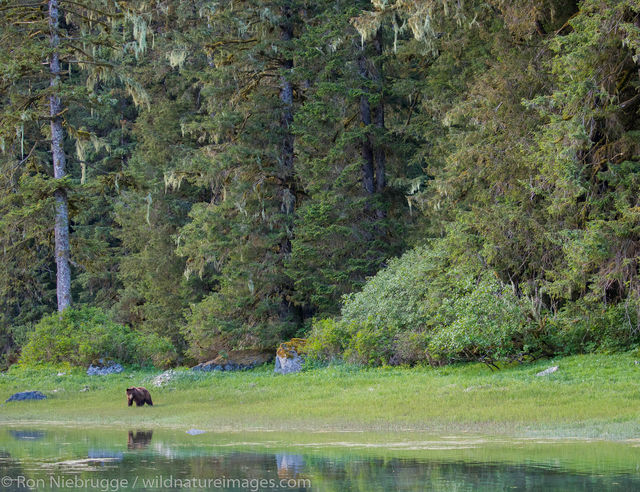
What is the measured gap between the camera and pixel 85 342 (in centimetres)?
2588

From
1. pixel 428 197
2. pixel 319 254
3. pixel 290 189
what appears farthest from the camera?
pixel 290 189

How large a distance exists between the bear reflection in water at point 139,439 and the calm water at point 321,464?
1.8 inches

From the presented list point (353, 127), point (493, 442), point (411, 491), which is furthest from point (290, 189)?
point (411, 491)

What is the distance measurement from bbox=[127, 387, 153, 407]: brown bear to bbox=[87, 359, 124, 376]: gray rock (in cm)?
787

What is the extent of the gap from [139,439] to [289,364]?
38.0 ft

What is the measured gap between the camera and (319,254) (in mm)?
27844

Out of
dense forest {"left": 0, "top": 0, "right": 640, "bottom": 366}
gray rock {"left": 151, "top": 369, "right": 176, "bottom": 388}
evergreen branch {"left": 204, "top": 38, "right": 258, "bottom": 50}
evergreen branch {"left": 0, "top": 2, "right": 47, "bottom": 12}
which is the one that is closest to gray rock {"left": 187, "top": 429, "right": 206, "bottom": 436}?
dense forest {"left": 0, "top": 0, "right": 640, "bottom": 366}

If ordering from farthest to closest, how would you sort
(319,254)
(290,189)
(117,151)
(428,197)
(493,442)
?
(117,151), (290,189), (319,254), (428,197), (493,442)

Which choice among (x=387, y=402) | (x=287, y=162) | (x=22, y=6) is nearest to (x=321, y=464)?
(x=387, y=402)

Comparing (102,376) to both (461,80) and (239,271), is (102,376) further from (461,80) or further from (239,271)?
(461,80)

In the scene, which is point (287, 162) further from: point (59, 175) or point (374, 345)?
point (374, 345)

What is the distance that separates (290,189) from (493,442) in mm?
20244

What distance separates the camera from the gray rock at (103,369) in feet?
83.1

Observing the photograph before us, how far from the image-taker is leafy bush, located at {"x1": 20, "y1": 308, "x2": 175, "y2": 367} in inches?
1028
